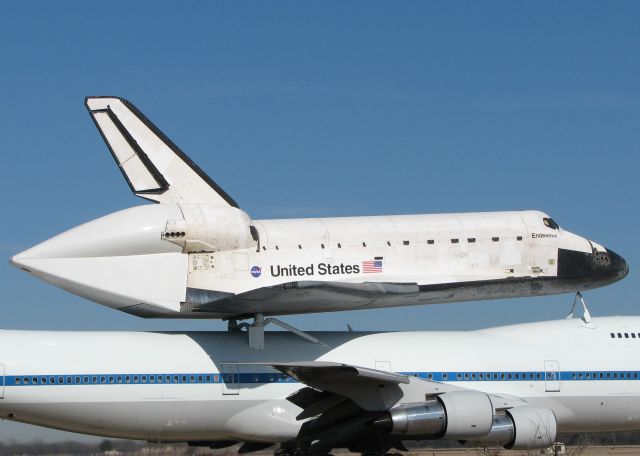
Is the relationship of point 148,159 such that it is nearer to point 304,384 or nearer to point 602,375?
point 304,384

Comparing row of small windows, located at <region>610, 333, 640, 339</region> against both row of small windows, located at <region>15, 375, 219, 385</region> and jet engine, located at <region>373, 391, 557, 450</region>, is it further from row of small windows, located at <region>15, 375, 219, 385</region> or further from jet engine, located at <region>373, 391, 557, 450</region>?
row of small windows, located at <region>15, 375, 219, 385</region>

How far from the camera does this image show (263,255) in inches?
998

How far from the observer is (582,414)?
2894 cm

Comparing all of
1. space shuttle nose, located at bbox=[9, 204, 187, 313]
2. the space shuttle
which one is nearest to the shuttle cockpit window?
the space shuttle

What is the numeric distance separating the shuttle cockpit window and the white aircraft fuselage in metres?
3.96

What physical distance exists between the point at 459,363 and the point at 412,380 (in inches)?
70.6

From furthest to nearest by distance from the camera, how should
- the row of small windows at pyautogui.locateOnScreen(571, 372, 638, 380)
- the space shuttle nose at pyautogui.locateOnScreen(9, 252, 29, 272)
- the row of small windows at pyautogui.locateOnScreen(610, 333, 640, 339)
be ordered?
1. the row of small windows at pyautogui.locateOnScreen(610, 333, 640, 339)
2. the row of small windows at pyautogui.locateOnScreen(571, 372, 638, 380)
3. the space shuttle nose at pyautogui.locateOnScreen(9, 252, 29, 272)

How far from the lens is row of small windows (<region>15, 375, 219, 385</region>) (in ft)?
85.7

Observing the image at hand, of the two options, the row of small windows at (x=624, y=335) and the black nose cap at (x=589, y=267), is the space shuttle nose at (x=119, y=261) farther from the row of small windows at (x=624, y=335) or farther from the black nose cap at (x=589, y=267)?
the row of small windows at (x=624, y=335)

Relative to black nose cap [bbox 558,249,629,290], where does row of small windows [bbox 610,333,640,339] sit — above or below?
below

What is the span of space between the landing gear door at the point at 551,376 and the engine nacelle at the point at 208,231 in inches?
349

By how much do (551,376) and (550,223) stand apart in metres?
4.49

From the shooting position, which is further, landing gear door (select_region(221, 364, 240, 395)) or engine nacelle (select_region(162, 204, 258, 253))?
landing gear door (select_region(221, 364, 240, 395))

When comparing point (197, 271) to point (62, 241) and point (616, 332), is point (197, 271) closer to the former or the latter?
point (62, 241)
